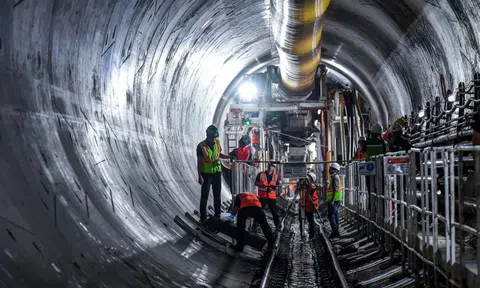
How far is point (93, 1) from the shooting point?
6785mm

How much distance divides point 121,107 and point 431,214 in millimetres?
4328

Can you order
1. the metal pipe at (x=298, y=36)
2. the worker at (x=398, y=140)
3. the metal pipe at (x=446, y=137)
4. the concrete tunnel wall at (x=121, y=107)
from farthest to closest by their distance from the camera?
1. the metal pipe at (x=298, y=36)
2. the worker at (x=398, y=140)
3. the metal pipe at (x=446, y=137)
4. the concrete tunnel wall at (x=121, y=107)

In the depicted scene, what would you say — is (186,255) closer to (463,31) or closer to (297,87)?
(463,31)

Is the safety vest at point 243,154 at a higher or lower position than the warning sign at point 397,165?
higher

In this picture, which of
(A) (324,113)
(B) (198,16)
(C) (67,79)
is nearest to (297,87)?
(A) (324,113)

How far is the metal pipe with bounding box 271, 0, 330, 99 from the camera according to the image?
11.1 meters

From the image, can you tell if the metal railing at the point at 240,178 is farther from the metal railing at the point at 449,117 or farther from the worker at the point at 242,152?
the metal railing at the point at 449,117

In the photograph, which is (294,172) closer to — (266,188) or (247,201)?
(266,188)

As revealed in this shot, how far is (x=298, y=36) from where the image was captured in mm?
13148

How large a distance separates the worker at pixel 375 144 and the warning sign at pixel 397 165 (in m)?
3.36

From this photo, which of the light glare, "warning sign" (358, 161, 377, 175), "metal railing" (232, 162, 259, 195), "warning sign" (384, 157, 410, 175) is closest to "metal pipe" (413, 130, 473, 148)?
"warning sign" (358, 161, 377, 175)

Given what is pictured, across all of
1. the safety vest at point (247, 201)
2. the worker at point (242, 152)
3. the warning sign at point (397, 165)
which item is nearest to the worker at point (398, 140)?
the safety vest at point (247, 201)

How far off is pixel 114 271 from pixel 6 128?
1503mm

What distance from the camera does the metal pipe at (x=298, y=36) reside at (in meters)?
11.1
